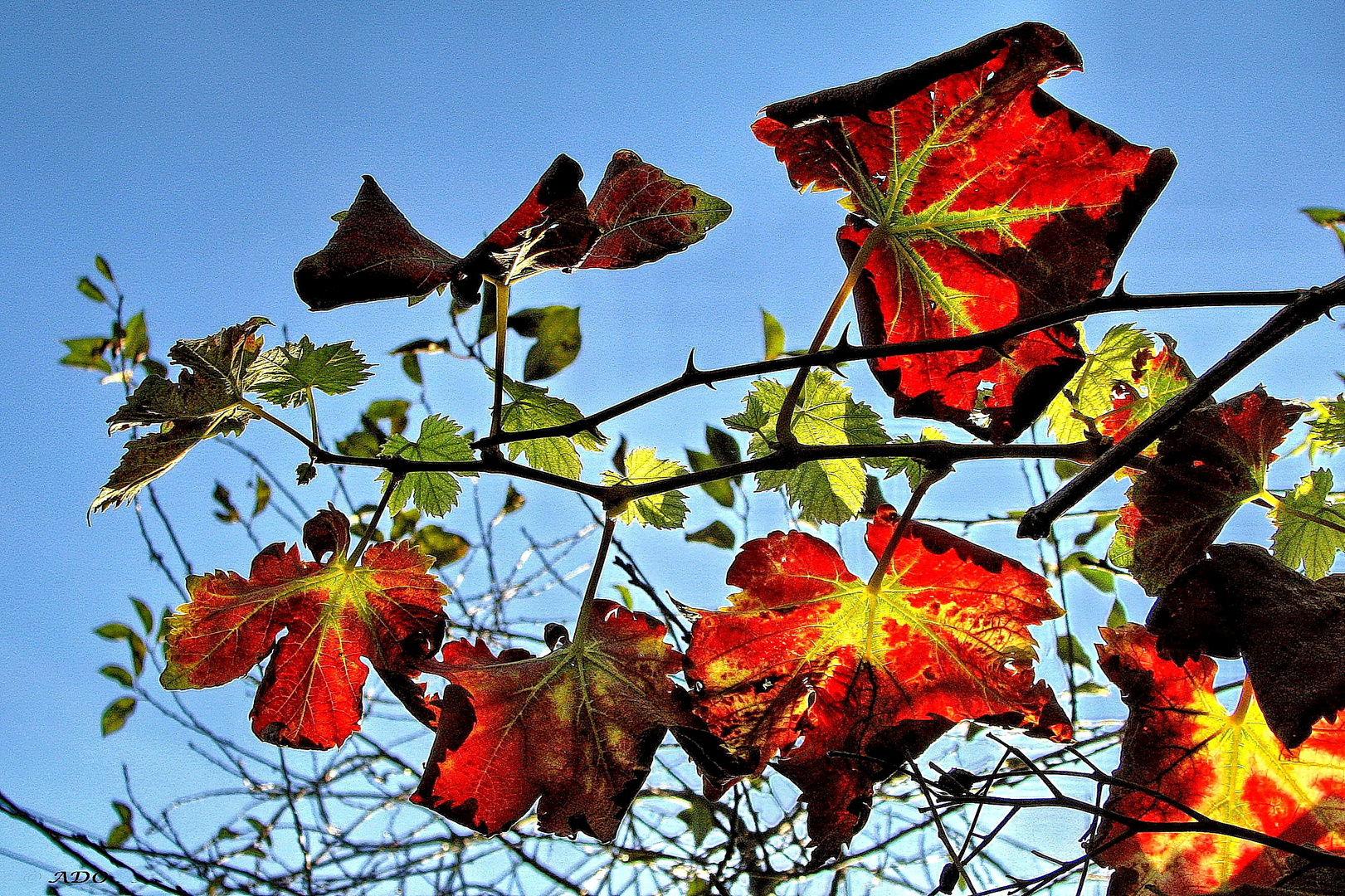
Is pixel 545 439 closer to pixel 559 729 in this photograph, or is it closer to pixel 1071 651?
pixel 559 729

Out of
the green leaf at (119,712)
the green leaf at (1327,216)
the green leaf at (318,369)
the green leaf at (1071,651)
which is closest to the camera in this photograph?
the green leaf at (318,369)

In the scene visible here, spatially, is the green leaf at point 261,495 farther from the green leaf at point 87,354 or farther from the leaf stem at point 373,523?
the leaf stem at point 373,523

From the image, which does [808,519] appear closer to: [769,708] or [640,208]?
[769,708]

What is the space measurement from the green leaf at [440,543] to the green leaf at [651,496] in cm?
72

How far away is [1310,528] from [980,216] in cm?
40

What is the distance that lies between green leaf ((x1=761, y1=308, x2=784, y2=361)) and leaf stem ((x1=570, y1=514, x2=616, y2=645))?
0.53 metres

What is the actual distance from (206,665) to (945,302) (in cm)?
70

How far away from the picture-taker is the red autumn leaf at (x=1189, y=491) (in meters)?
0.63

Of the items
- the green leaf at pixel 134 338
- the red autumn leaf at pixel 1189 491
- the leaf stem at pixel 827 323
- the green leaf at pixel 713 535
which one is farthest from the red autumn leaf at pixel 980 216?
the green leaf at pixel 134 338

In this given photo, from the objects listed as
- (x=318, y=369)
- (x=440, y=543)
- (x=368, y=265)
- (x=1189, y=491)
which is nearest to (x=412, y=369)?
(x=440, y=543)

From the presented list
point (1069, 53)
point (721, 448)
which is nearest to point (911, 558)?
point (1069, 53)

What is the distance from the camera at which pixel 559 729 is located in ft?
2.17

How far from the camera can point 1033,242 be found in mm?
656

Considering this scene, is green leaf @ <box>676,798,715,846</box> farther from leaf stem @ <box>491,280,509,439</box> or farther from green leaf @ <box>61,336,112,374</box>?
green leaf @ <box>61,336,112,374</box>
